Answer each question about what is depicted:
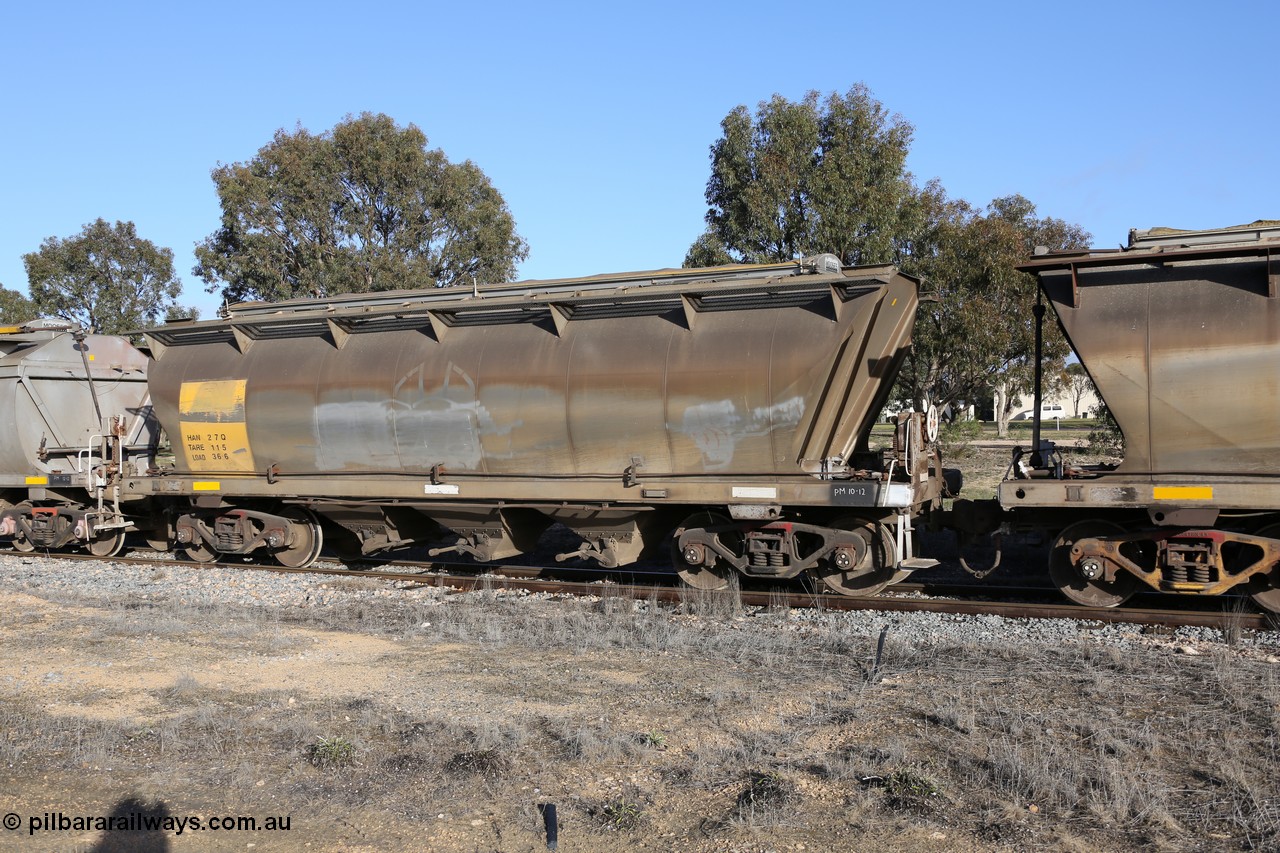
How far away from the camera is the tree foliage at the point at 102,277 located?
42.9 m

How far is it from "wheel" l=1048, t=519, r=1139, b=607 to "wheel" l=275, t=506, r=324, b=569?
10.1 meters

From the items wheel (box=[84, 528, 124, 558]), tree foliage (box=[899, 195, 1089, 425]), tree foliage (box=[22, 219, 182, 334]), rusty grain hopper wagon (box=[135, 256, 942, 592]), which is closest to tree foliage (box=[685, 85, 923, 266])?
tree foliage (box=[899, 195, 1089, 425])

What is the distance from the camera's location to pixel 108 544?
55.0 ft

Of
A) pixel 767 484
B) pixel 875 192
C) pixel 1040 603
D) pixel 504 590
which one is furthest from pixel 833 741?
pixel 875 192

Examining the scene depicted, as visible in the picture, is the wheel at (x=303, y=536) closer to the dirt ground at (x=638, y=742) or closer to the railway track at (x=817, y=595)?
the railway track at (x=817, y=595)

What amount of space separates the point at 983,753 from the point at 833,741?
3.14 feet

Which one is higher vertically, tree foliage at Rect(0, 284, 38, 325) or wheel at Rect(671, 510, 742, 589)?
tree foliage at Rect(0, 284, 38, 325)

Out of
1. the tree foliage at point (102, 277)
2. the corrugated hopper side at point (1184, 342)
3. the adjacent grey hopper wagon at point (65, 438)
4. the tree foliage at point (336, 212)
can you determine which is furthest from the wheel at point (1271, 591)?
the tree foliage at point (102, 277)

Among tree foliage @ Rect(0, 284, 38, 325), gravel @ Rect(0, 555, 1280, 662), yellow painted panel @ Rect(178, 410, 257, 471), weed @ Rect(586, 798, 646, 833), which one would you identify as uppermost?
tree foliage @ Rect(0, 284, 38, 325)

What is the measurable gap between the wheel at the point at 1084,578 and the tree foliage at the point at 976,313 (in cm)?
1074

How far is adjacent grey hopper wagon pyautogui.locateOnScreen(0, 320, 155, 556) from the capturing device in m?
16.2

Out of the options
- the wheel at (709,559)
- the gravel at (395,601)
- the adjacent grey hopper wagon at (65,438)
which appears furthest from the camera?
the adjacent grey hopper wagon at (65,438)

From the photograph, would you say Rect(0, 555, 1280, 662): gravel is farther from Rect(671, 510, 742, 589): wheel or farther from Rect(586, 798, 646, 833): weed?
Rect(586, 798, 646, 833): weed

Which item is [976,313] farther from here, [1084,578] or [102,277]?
[102,277]
